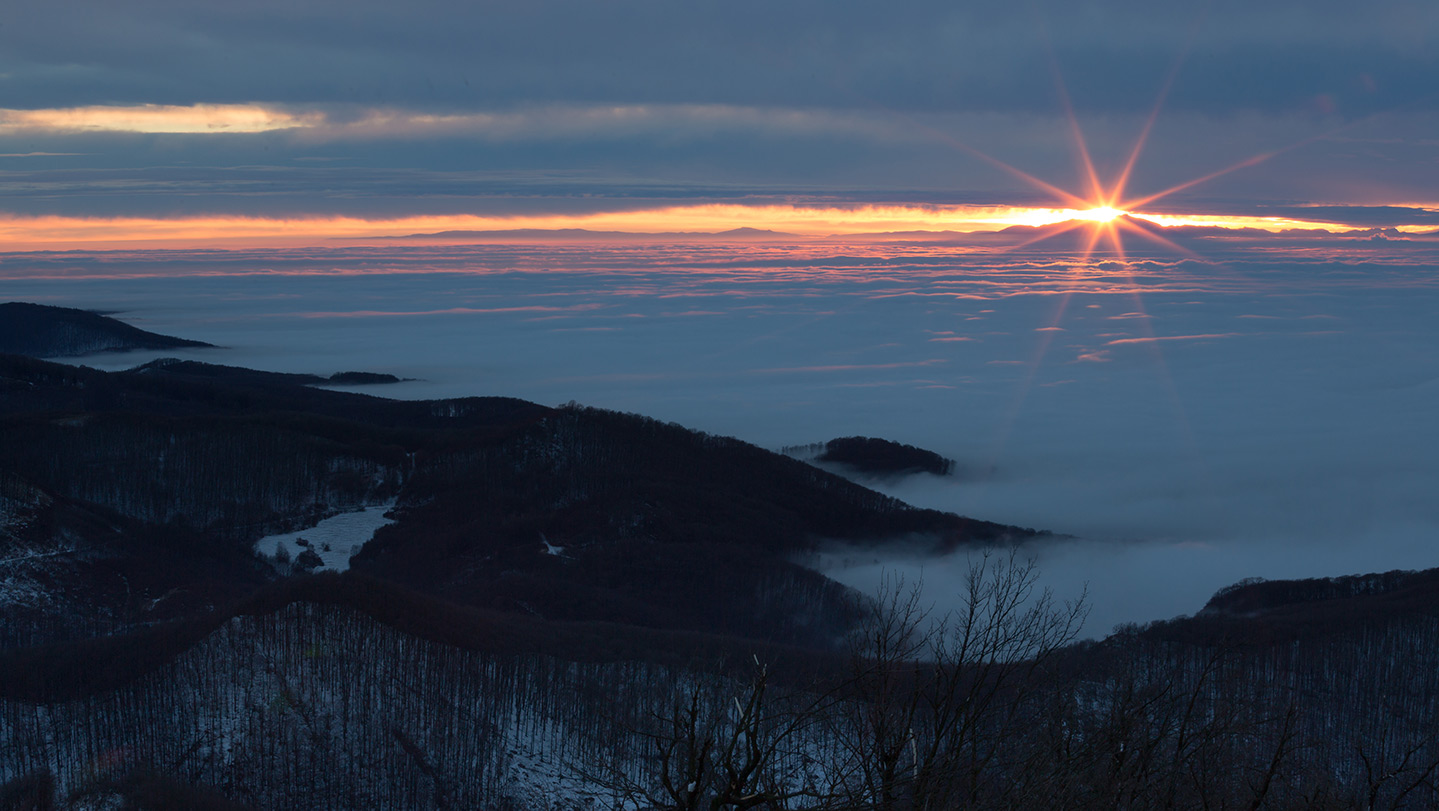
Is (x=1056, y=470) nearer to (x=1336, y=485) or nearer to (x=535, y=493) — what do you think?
(x=1336, y=485)

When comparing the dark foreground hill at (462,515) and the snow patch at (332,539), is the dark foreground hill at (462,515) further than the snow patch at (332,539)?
No

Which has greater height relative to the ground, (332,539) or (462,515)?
(462,515)

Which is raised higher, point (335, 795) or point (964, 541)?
→ point (964, 541)

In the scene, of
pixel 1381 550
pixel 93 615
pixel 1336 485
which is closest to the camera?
pixel 93 615

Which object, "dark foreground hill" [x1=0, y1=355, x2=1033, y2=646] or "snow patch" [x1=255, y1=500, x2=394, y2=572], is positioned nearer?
"dark foreground hill" [x1=0, y1=355, x2=1033, y2=646]

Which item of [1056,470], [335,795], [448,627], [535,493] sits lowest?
[335,795]

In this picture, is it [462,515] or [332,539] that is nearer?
[332,539]

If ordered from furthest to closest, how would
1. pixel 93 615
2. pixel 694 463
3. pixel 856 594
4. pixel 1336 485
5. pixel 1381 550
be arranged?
pixel 1336 485 → pixel 1381 550 → pixel 694 463 → pixel 856 594 → pixel 93 615

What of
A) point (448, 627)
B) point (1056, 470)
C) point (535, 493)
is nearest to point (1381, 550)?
point (1056, 470)
